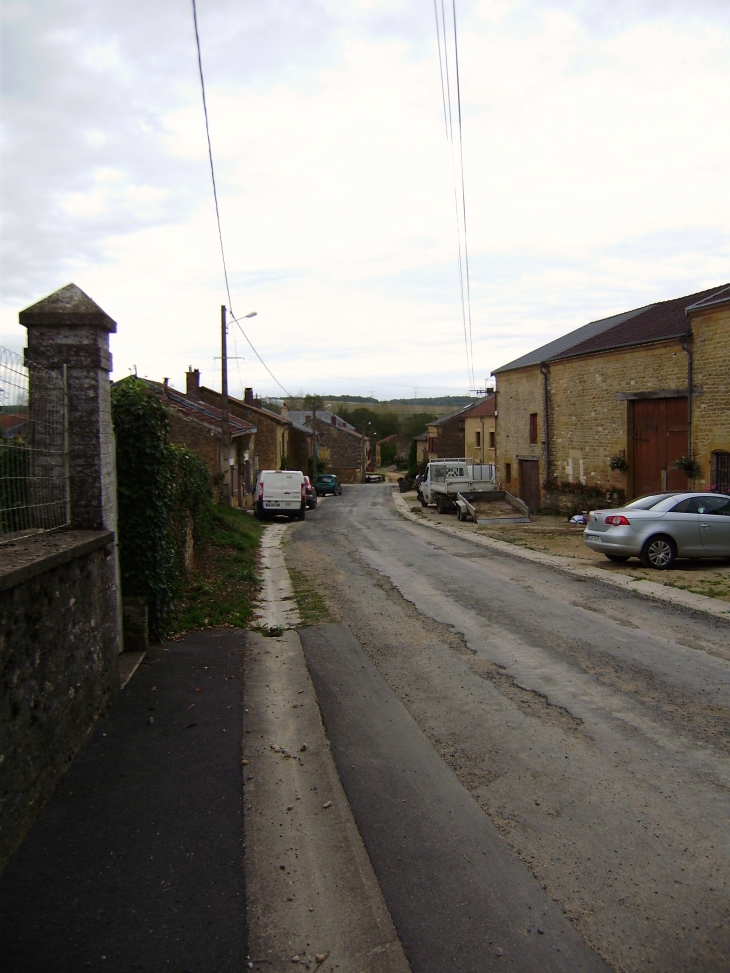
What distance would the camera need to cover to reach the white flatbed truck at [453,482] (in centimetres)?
2895

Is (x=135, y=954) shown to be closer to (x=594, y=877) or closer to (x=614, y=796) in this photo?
(x=594, y=877)

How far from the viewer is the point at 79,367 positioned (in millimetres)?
6039

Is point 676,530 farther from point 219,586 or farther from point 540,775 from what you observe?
point 540,775

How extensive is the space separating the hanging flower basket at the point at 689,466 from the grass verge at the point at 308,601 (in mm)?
11901

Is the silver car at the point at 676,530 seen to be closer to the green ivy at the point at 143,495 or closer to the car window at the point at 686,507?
the car window at the point at 686,507

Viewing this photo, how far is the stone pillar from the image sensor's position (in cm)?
597

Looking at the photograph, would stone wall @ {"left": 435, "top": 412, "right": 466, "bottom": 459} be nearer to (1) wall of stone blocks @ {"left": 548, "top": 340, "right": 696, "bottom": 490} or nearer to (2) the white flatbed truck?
(2) the white flatbed truck

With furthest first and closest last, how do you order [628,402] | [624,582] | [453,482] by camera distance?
[453,482], [628,402], [624,582]

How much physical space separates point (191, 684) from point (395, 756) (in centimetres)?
222

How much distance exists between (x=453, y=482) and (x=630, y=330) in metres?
8.49

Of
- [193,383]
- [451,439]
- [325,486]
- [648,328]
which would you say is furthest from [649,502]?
[451,439]

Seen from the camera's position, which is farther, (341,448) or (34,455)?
(341,448)

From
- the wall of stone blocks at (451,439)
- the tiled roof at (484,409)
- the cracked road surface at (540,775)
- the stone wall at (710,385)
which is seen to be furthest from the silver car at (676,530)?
the wall of stone blocks at (451,439)

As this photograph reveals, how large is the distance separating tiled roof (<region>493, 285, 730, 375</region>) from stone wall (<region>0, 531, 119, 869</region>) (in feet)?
59.3
